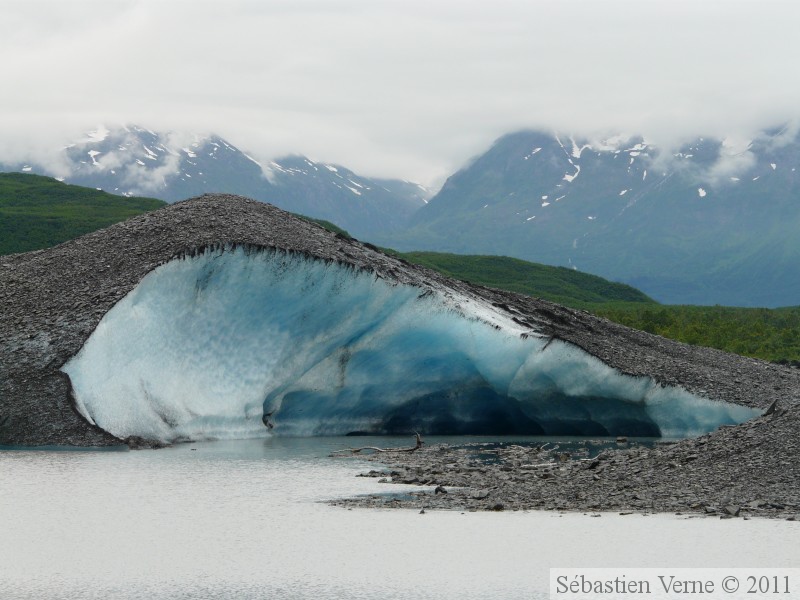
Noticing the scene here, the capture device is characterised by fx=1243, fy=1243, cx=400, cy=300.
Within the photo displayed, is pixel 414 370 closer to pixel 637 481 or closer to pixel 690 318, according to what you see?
pixel 637 481

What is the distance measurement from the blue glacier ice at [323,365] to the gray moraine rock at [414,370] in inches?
3.4

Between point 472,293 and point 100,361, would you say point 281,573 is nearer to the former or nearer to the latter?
point 100,361

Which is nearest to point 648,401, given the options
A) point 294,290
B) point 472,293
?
point 472,293

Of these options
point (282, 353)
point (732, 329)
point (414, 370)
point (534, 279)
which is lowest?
point (414, 370)

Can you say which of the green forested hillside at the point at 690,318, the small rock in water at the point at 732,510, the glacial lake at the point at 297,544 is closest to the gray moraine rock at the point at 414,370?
the small rock in water at the point at 732,510

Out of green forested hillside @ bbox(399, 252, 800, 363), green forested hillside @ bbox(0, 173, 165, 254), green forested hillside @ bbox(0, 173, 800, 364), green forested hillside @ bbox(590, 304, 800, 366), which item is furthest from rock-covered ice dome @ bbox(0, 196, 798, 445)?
green forested hillside @ bbox(0, 173, 165, 254)

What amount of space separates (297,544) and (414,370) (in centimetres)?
1578

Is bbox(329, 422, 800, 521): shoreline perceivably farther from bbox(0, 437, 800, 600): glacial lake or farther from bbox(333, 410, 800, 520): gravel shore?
bbox(0, 437, 800, 600): glacial lake

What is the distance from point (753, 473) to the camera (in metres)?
20.1

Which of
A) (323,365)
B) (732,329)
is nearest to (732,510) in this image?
(323,365)

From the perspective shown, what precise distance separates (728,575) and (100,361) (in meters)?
17.7

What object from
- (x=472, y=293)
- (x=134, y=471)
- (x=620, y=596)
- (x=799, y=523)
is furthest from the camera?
(x=472, y=293)

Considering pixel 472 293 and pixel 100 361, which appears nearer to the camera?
pixel 100 361

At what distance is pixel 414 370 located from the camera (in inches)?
1262
